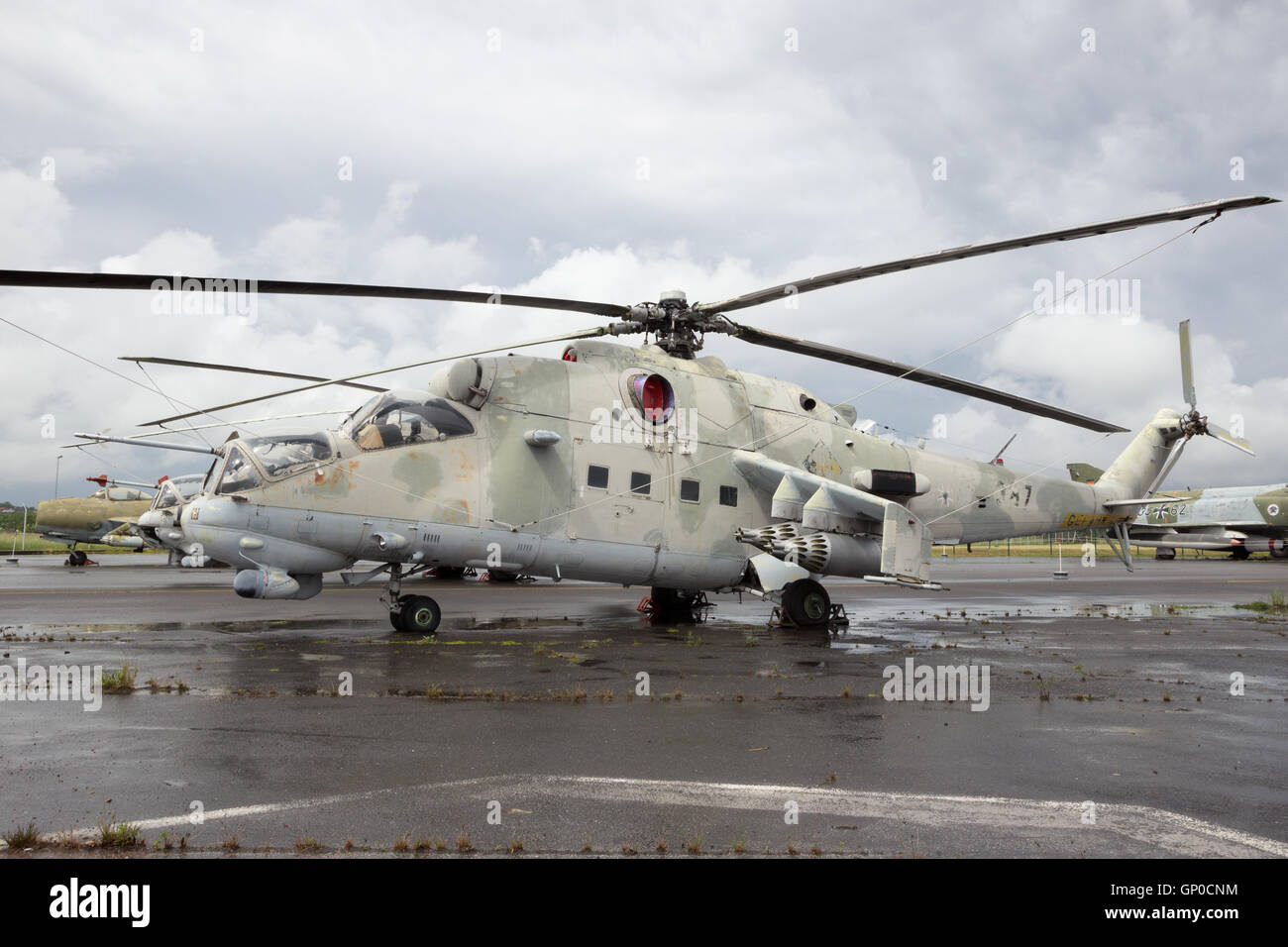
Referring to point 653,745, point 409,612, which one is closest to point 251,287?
point 409,612

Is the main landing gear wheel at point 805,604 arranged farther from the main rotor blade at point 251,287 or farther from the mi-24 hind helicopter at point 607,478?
the main rotor blade at point 251,287

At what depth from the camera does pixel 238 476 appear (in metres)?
12.5

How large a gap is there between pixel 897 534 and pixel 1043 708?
20.7ft

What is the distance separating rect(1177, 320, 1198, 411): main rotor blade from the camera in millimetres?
18328

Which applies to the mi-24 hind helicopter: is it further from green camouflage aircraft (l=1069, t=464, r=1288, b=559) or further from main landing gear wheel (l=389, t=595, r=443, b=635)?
green camouflage aircraft (l=1069, t=464, r=1288, b=559)

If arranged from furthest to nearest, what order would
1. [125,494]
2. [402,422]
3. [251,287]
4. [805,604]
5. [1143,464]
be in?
[125,494] → [1143,464] → [805,604] → [402,422] → [251,287]

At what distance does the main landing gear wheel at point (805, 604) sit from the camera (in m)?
15.6

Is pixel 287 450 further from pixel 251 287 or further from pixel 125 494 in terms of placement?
pixel 125 494

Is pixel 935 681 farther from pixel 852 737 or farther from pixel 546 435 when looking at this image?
pixel 546 435

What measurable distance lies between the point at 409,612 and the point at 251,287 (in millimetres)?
5859

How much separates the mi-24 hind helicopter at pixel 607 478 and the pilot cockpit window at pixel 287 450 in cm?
3

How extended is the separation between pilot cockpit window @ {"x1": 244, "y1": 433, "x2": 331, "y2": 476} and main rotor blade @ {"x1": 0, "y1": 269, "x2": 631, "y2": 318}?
9.40 ft
